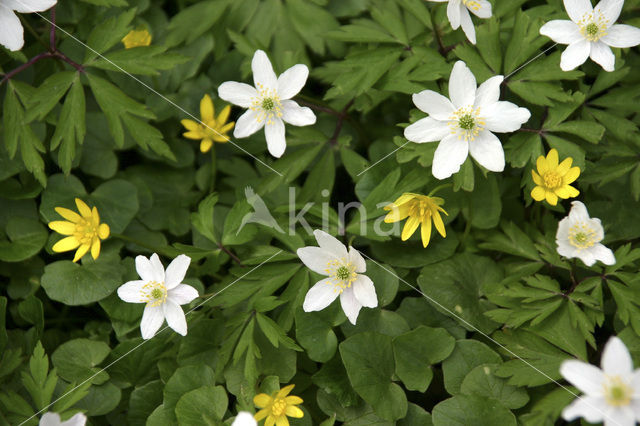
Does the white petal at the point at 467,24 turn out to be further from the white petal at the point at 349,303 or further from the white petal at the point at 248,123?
the white petal at the point at 349,303

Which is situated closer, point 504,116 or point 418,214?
point 504,116

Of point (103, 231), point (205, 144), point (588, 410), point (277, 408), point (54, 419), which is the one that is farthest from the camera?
point (205, 144)

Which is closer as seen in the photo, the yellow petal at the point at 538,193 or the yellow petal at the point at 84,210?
the yellow petal at the point at 538,193

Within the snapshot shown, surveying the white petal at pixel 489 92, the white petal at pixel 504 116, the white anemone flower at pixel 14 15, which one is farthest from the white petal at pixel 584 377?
the white anemone flower at pixel 14 15

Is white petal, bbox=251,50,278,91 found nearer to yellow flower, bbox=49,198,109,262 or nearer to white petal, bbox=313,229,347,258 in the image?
white petal, bbox=313,229,347,258

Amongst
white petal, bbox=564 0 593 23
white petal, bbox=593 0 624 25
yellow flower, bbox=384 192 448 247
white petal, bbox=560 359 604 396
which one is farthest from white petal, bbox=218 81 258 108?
white petal, bbox=560 359 604 396

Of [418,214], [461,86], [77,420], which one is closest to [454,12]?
[461,86]

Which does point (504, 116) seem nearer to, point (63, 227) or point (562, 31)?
point (562, 31)
